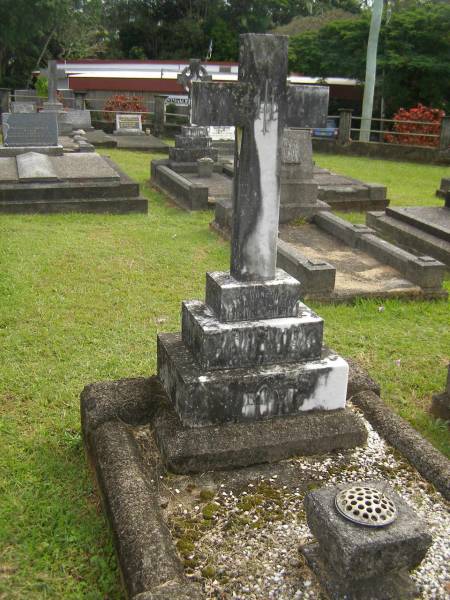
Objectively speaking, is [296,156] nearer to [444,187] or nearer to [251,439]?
[444,187]

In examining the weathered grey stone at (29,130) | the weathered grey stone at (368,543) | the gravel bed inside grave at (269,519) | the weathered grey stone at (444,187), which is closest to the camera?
the weathered grey stone at (368,543)

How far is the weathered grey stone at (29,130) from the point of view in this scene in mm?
11766

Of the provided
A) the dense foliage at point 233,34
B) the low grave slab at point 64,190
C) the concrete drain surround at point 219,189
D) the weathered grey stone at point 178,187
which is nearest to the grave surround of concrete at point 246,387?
the concrete drain surround at point 219,189

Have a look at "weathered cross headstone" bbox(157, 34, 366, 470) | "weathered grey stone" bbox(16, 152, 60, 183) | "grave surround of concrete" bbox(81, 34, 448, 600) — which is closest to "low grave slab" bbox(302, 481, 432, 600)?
"grave surround of concrete" bbox(81, 34, 448, 600)

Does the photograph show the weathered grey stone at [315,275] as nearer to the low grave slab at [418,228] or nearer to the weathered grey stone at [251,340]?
the low grave slab at [418,228]

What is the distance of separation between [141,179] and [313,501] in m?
11.1

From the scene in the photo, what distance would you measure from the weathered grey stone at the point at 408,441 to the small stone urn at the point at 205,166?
8.72m

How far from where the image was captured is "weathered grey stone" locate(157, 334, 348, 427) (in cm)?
338

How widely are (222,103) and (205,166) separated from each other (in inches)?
353

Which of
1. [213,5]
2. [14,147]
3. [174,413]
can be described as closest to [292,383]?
[174,413]

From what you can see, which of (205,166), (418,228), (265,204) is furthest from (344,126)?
(265,204)

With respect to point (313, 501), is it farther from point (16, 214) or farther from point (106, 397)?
point (16, 214)

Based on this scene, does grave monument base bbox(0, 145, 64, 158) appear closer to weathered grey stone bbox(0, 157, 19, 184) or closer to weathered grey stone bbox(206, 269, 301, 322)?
weathered grey stone bbox(0, 157, 19, 184)

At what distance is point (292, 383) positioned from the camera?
3.50 metres
